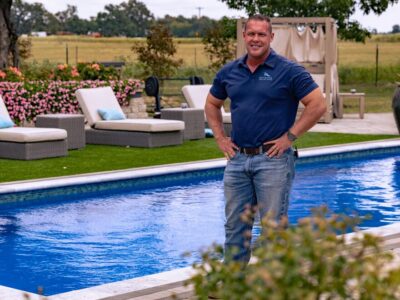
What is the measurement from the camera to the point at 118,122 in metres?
16.1

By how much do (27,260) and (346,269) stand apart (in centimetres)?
561

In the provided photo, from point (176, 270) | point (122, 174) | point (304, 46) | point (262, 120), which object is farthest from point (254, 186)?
point (304, 46)

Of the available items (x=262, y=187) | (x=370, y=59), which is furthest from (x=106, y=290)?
(x=370, y=59)

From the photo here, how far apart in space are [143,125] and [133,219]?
5808 mm

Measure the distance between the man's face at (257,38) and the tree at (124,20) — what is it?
301 ft

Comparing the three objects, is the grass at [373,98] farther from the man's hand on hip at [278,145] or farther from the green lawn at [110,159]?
the man's hand on hip at [278,145]

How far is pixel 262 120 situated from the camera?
5.40 meters

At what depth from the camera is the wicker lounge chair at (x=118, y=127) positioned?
15.7 meters

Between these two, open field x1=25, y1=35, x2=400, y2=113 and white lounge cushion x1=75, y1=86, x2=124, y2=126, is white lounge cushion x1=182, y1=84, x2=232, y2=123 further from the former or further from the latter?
open field x1=25, y1=35, x2=400, y2=113

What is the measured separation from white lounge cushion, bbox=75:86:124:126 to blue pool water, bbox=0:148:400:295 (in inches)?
144

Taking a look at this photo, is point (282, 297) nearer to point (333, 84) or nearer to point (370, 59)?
point (333, 84)

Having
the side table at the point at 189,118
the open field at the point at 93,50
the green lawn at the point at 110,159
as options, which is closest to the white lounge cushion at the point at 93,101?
the green lawn at the point at 110,159

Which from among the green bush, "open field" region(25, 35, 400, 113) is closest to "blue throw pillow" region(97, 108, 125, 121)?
"open field" region(25, 35, 400, 113)

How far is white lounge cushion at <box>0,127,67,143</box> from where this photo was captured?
14.0m
